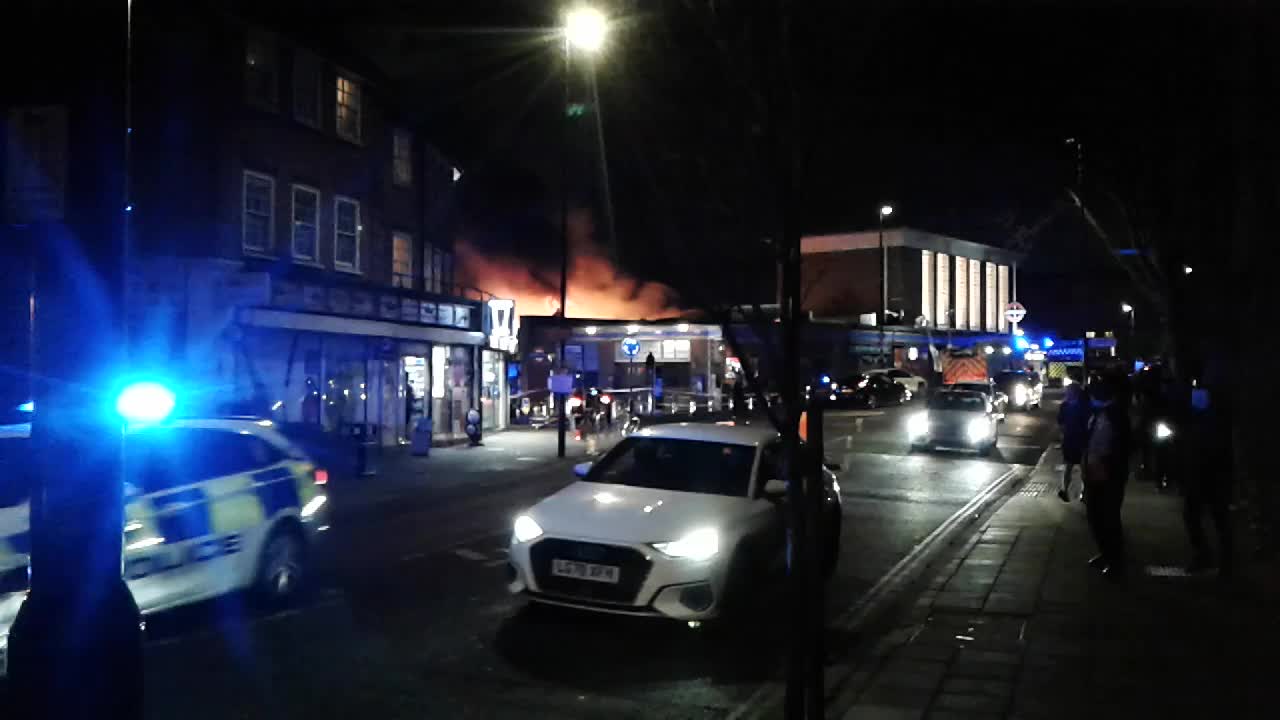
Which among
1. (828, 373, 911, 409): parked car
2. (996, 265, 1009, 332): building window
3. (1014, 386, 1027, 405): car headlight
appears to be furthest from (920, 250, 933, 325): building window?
(1014, 386, 1027, 405): car headlight

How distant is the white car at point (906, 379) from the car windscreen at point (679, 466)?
4115cm

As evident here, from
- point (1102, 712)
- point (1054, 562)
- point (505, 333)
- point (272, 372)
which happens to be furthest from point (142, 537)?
point (505, 333)

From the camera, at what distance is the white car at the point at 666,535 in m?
7.66

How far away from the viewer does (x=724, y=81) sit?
4.71 metres

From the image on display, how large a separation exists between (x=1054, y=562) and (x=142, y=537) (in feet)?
27.6

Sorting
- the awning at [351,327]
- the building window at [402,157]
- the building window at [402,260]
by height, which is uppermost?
the building window at [402,157]

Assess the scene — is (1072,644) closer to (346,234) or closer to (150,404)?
(150,404)

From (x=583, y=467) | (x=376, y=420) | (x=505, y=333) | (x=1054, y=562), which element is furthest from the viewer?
(x=505, y=333)

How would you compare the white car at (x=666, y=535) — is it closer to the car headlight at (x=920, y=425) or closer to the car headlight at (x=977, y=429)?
the car headlight at (x=977, y=429)

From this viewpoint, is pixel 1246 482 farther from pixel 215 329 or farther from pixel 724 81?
pixel 215 329

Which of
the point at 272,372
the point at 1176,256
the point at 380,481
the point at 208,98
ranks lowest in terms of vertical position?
the point at 380,481

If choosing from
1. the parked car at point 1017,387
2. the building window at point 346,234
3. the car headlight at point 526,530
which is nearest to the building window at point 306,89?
the building window at point 346,234

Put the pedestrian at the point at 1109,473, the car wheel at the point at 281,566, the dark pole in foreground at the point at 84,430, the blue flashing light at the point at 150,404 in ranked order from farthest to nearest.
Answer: the pedestrian at the point at 1109,473 < the car wheel at the point at 281,566 < the blue flashing light at the point at 150,404 < the dark pole in foreground at the point at 84,430

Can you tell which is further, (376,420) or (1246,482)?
(376,420)
